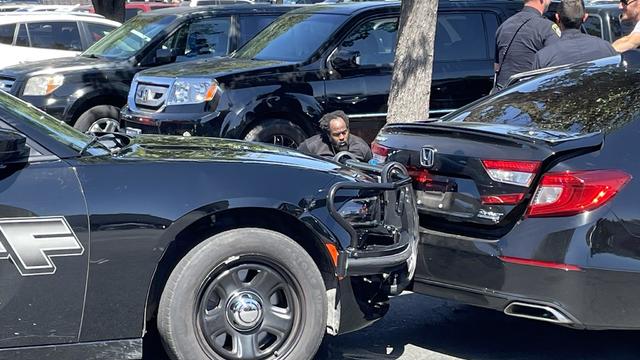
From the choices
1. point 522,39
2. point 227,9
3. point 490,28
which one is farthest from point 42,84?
point 522,39

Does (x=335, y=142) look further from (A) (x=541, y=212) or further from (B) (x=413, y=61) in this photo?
(A) (x=541, y=212)

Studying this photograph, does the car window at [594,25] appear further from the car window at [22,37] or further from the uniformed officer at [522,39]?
the car window at [22,37]

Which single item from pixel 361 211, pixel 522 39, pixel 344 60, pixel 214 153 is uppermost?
pixel 522 39

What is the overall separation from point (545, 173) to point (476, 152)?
404mm

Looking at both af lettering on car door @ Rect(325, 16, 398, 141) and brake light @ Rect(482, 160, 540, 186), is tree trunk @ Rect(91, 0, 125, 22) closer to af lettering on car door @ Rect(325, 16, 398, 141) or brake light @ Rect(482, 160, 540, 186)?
af lettering on car door @ Rect(325, 16, 398, 141)

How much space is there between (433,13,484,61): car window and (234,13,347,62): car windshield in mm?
1127

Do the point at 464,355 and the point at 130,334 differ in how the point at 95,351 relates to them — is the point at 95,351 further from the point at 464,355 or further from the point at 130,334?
the point at 464,355

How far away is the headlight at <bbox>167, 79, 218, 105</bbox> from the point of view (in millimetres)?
8508

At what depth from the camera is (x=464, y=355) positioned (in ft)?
16.7

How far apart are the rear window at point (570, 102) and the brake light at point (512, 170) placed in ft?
1.26

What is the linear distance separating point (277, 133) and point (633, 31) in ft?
10.7

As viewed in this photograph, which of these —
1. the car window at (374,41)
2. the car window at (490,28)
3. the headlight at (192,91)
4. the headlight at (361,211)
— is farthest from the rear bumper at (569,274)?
the car window at (490,28)

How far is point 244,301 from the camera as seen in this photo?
14.3 ft

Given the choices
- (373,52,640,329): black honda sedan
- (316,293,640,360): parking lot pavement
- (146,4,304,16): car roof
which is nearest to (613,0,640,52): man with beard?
(373,52,640,329): black honda sedan
